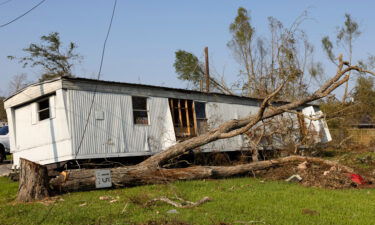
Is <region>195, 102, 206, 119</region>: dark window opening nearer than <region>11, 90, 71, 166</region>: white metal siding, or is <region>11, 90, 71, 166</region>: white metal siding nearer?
<region>11, 90, 71, 166</region>: white metal siding

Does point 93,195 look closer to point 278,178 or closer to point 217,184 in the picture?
point 217,184

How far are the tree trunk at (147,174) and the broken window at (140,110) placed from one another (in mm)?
3464

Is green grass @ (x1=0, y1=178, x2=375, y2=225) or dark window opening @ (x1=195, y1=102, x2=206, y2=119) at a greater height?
dark window opening @ (x1=195, y1=102, x2=206, y2=119)

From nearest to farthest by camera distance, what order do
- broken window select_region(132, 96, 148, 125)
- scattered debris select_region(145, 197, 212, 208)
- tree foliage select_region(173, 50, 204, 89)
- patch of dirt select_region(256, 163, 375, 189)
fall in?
scattered debris select_region(145, 197, 212, 208) < patch of dirt select_region(256, 163, 375, 189) < broken window select_region(132, 96, 148, 125) < tree foliage select_region(173, 50, 204, 89)

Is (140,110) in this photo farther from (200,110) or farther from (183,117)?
(200,110)

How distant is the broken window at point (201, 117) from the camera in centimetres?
1568

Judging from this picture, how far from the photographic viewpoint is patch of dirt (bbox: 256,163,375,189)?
392 inches

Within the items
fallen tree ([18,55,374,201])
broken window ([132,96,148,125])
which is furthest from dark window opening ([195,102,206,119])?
fallen tree ([18,55,374,201])

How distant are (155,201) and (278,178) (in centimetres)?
A: 499

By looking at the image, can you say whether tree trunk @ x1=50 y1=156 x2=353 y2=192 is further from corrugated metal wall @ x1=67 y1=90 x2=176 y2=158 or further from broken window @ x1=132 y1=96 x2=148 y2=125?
broken window @ x1=132 y1=96 x2=148 y2=125

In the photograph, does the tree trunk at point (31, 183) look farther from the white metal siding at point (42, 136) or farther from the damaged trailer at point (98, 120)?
the white metal siding at point (42, 136)

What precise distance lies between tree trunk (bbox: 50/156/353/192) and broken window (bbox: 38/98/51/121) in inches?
160

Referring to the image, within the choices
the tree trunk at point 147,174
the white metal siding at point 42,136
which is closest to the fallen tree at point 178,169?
the tree trunk at point 147,174

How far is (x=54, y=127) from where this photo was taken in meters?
12.2
